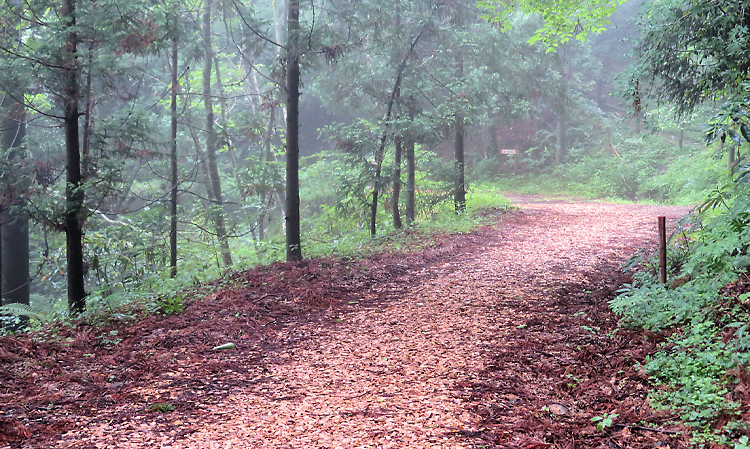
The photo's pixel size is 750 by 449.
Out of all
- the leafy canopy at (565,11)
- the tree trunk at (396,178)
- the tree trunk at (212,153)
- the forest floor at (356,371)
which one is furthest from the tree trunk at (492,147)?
the forest floor at (356,371)

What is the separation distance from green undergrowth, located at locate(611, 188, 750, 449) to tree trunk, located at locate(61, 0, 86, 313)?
754cm

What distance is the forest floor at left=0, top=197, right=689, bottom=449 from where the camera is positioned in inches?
135

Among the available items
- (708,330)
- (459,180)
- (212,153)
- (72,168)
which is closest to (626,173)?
(459,180)

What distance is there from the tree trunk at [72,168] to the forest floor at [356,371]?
1872mm

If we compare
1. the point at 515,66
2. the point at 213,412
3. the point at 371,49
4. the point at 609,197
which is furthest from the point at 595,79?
the point at 213,412

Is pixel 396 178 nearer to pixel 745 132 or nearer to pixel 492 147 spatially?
pixel 745 132

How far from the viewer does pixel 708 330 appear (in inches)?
162

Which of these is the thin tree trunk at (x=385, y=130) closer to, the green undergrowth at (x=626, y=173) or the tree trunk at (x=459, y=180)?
the tree trunk at (x=459, y=180)

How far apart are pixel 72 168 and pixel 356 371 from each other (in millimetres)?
5656

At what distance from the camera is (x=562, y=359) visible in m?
4.58

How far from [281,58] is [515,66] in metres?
9.43

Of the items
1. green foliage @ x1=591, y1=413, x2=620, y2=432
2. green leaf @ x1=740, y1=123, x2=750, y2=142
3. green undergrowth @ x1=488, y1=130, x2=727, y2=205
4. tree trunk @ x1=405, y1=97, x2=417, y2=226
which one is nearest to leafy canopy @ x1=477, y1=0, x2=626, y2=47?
tree trunk @ x1=405, y1=97, x2=417, y2=226

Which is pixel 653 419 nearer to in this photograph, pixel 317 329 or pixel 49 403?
pixel 317 329

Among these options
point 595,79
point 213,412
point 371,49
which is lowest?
point 213,412
